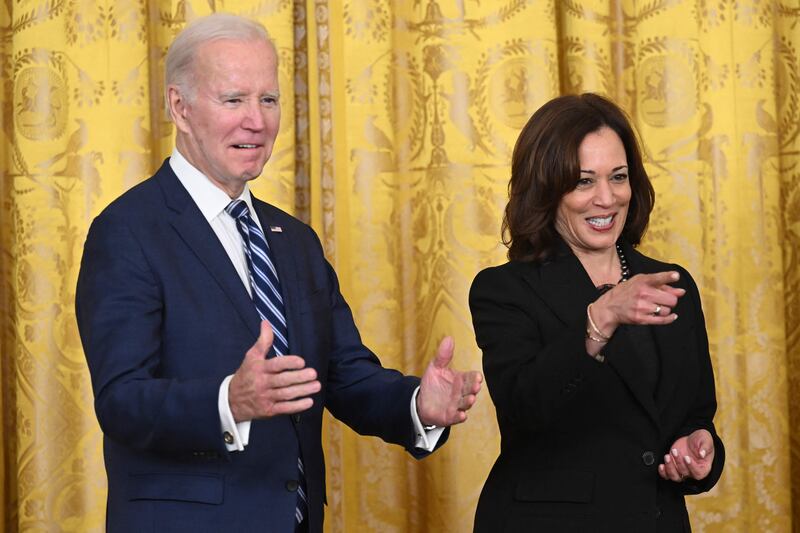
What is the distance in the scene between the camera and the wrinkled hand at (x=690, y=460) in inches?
86.4

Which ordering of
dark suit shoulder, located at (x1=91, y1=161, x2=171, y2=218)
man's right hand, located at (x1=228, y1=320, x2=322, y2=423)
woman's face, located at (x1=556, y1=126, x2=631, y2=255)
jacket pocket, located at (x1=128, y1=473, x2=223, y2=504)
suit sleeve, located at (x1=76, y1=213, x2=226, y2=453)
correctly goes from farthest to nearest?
woman's face, located at (x1=556, y1=126, x2=631, y2=255), dark suit shoulder, located at (x1=91, y1=161, x2=171, y2=218), jacket pocket, located at (x1=128, y1=473, x2=223, y2=504), suit sleeve, located at (x1=76, y1=213, x2=226, y2=453), man's right hand, located at (x1=228, y1=320, x2=322, y2=423)

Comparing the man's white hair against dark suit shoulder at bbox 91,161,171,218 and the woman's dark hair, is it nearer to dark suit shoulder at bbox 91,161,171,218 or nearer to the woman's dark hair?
dark suit shoulder at bbox 91,161,171,218

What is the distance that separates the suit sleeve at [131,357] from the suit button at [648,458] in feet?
2.78

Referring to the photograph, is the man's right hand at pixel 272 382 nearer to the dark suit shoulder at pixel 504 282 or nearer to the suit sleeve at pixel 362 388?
the suit sleeve at pixel 362 388

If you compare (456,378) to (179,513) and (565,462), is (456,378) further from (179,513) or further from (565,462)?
(179,513)

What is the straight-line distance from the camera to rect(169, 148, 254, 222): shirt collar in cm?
212

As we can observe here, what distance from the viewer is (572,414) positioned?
2.24 meters

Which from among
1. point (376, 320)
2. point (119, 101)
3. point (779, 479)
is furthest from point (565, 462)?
point (119, 101)

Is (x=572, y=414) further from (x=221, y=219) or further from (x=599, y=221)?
(x=221, y=219)

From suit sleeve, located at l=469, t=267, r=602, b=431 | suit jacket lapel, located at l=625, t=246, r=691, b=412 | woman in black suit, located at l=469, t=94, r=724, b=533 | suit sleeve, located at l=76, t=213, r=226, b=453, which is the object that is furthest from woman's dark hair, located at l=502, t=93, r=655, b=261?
suit sleeve, located at l=76, t=213, r=226, b=453

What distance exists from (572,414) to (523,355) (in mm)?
154

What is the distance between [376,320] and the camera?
3314 mm

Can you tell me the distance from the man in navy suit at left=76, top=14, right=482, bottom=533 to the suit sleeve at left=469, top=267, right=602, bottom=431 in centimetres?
17

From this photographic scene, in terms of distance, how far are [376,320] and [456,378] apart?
1.32 meters
